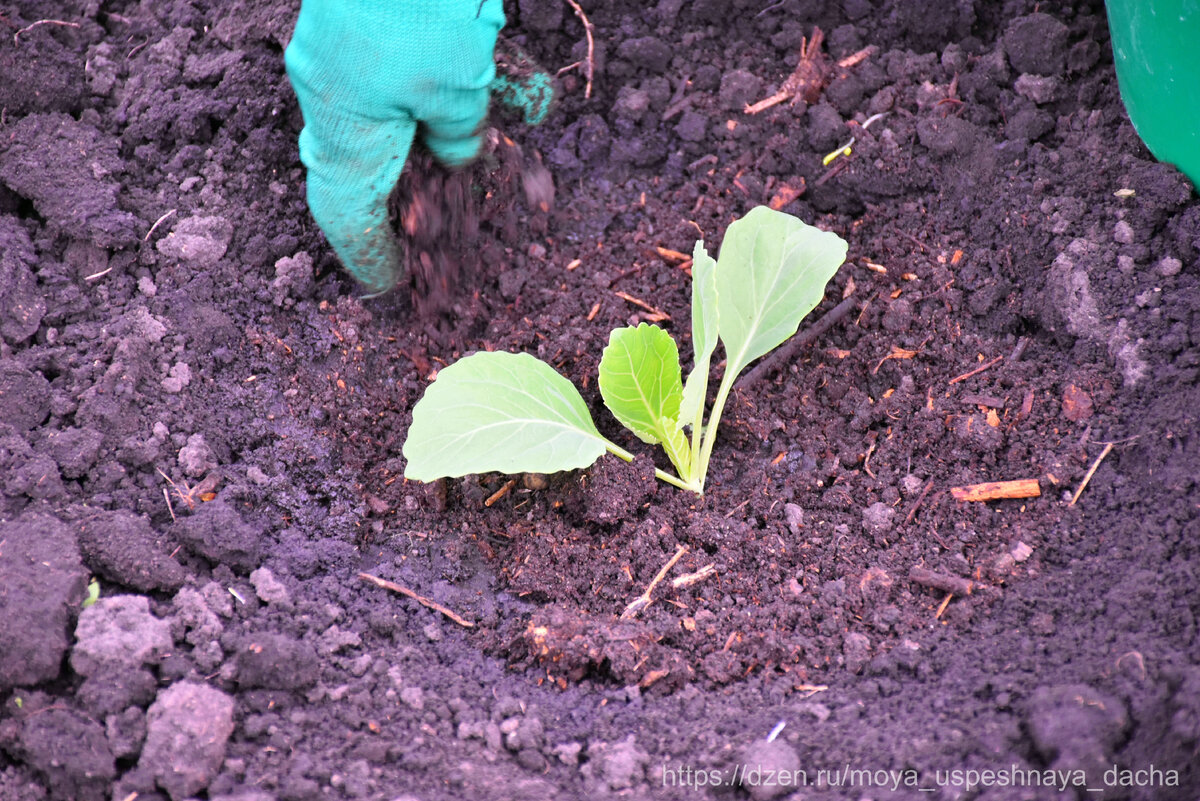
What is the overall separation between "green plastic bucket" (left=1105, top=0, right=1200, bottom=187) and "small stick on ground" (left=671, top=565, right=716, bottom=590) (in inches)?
50.8

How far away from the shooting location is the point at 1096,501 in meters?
1.58

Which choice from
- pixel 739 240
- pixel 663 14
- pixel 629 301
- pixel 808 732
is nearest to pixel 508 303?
pixel 629 301

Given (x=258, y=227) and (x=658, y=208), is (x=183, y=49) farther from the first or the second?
(x=658, y=208)

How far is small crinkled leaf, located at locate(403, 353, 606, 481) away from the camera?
5.13 ft

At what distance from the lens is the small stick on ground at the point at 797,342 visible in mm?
1955

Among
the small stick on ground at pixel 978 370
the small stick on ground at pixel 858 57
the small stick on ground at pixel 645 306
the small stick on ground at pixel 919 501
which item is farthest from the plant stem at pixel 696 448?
the small stick on ground at pixel 858 57

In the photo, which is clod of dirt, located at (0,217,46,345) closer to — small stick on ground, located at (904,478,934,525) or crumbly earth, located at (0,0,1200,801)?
crumbly earth, located at (0,0,1200,801)

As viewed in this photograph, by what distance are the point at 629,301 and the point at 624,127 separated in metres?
0.57

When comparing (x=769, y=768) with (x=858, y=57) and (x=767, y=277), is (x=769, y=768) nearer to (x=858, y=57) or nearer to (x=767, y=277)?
(x=767, y=277)

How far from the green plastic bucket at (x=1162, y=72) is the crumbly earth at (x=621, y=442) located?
0.19ft

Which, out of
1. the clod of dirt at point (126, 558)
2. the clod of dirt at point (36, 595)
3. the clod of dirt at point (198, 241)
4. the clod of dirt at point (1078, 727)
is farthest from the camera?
the clod of dirt at point (198, 241)

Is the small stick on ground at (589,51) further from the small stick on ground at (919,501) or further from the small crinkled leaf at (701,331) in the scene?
the small stick on ground at (919,501)

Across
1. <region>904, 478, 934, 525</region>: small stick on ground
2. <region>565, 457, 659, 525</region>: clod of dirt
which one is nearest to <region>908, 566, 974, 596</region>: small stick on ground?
<region>904, 478, 934, 525</region>: small stick on ground

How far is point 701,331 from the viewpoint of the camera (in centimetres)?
174
